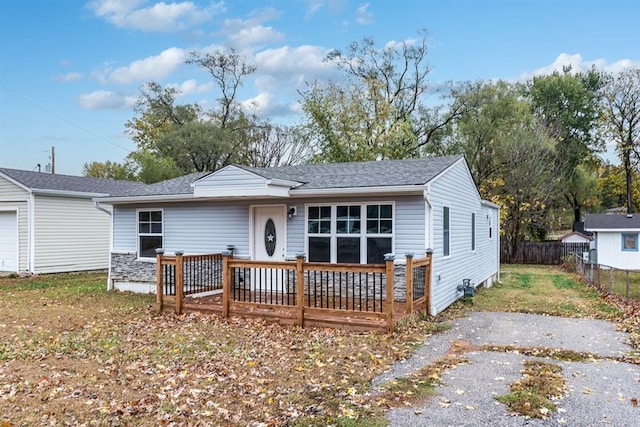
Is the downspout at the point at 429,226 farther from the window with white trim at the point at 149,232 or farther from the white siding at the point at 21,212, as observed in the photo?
the white siding at the point at 21,212

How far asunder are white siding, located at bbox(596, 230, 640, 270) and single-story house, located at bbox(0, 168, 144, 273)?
2127 cm

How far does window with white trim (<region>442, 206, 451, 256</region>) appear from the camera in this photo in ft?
31.9

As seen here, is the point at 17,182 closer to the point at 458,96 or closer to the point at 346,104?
the point at 346,104

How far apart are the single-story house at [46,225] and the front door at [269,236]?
8133mm

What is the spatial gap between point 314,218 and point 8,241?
1250cm

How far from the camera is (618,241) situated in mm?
20766

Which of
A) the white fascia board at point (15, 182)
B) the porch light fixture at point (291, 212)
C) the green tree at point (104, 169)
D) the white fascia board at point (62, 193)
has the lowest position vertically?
the porch light fixture at point (291, 212)

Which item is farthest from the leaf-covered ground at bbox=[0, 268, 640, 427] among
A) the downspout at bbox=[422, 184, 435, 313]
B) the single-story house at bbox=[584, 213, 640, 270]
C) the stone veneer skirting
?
the single-story house at bbox=[584, 213, 640, 270]

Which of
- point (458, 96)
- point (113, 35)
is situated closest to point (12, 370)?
point (113, 35)

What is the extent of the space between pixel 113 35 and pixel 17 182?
6.63 m

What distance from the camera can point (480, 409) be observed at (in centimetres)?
409

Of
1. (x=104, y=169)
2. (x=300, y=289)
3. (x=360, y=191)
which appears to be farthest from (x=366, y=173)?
(x=104, y=169)

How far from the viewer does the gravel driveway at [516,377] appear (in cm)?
388

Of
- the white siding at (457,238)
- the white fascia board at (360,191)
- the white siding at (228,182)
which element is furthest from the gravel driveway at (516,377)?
the white siding at (228,182)
